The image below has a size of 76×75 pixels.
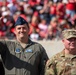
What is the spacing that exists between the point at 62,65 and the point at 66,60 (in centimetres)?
8

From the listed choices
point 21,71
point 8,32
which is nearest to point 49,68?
point 21,71

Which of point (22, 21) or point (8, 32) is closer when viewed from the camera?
point (22, 21)

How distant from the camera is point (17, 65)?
606 centimetres

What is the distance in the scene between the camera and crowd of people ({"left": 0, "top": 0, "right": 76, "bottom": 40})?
36.9 ft

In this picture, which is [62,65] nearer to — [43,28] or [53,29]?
[53,29]

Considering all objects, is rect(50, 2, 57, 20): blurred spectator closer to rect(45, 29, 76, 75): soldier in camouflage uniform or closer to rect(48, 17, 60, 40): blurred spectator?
rect(48, 17, 60, 40): blurred spectator

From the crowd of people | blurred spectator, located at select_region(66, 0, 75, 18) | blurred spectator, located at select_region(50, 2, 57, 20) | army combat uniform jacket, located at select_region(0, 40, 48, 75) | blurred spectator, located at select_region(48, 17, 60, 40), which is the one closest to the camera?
army combat uniform jacket, located at select_region(0, 40, 48, 75)

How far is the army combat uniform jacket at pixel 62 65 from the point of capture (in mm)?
5020

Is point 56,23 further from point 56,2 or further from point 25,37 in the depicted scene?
point 25,37

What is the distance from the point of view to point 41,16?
42.6 ft

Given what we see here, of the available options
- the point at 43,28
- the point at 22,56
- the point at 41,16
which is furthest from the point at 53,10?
the point at 22,56

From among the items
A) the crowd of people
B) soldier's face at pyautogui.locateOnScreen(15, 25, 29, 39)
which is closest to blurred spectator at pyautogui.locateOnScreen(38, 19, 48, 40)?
the crowd of people

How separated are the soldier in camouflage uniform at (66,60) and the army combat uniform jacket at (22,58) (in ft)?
3.22

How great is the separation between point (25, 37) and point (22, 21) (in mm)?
288
